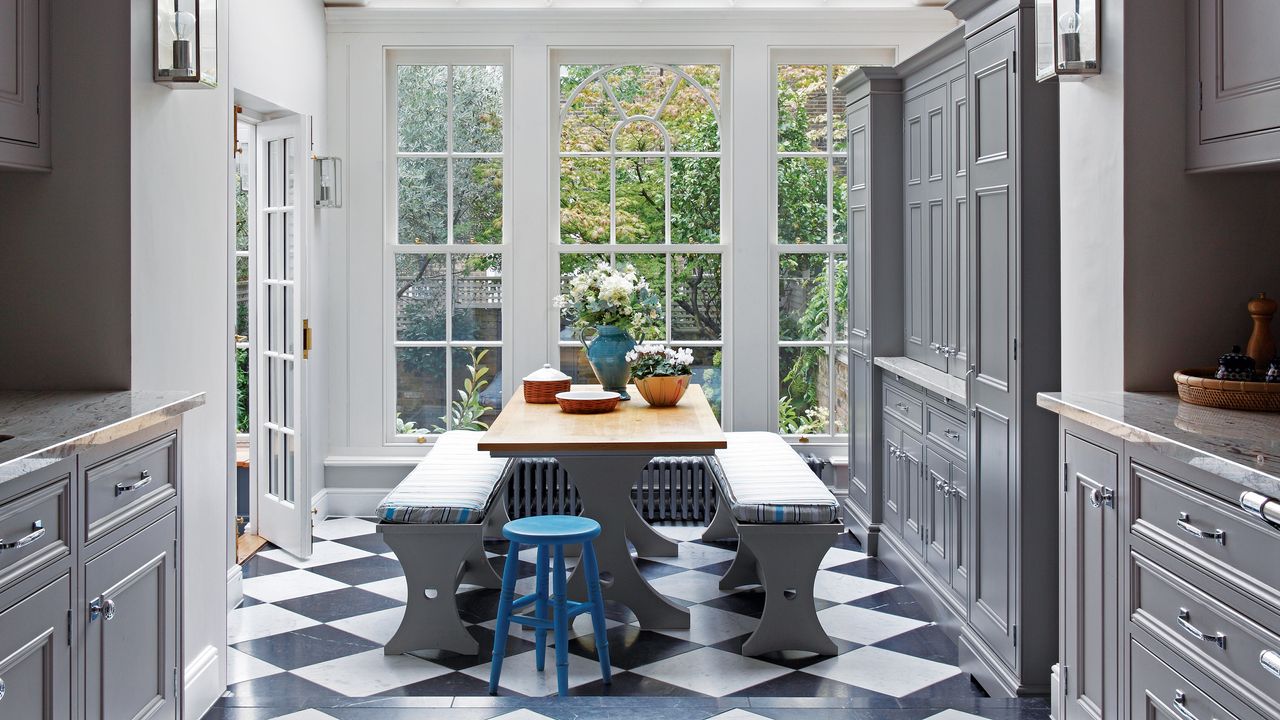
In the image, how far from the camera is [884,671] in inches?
156

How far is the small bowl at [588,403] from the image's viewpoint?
466cm

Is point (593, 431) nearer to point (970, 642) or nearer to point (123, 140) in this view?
point (970, 642)

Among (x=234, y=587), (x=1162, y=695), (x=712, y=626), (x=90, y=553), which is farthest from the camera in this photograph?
(x=234, y=587)

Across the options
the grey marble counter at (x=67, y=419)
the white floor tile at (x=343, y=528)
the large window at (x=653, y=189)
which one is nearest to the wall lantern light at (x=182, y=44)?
the grey marble counter at (x=67, y=419)

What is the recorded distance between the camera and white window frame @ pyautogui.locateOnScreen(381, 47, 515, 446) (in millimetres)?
6352

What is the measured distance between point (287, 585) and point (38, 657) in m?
2.83

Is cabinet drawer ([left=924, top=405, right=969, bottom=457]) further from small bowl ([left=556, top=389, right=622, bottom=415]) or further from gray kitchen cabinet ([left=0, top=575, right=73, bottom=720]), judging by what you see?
gray kitchen cabinet ([left=0, top=575, right=73, bottom=720])

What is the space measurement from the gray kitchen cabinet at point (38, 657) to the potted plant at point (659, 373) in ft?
9.09

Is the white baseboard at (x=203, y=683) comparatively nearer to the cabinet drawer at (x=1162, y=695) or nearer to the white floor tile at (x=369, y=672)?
the white floor tile at (x=369, y=672)

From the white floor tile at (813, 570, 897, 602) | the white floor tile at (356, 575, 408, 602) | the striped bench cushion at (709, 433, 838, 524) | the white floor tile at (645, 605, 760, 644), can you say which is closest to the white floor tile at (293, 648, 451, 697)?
the white floor tile at (356, 575, 408, 602)

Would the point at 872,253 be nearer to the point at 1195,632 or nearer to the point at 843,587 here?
the point at 843,587

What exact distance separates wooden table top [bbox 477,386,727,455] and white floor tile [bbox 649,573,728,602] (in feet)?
2.72

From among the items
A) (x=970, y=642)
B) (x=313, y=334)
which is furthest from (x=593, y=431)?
(x=313, y=334)

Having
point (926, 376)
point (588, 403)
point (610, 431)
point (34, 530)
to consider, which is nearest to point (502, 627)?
point (610, 431)
